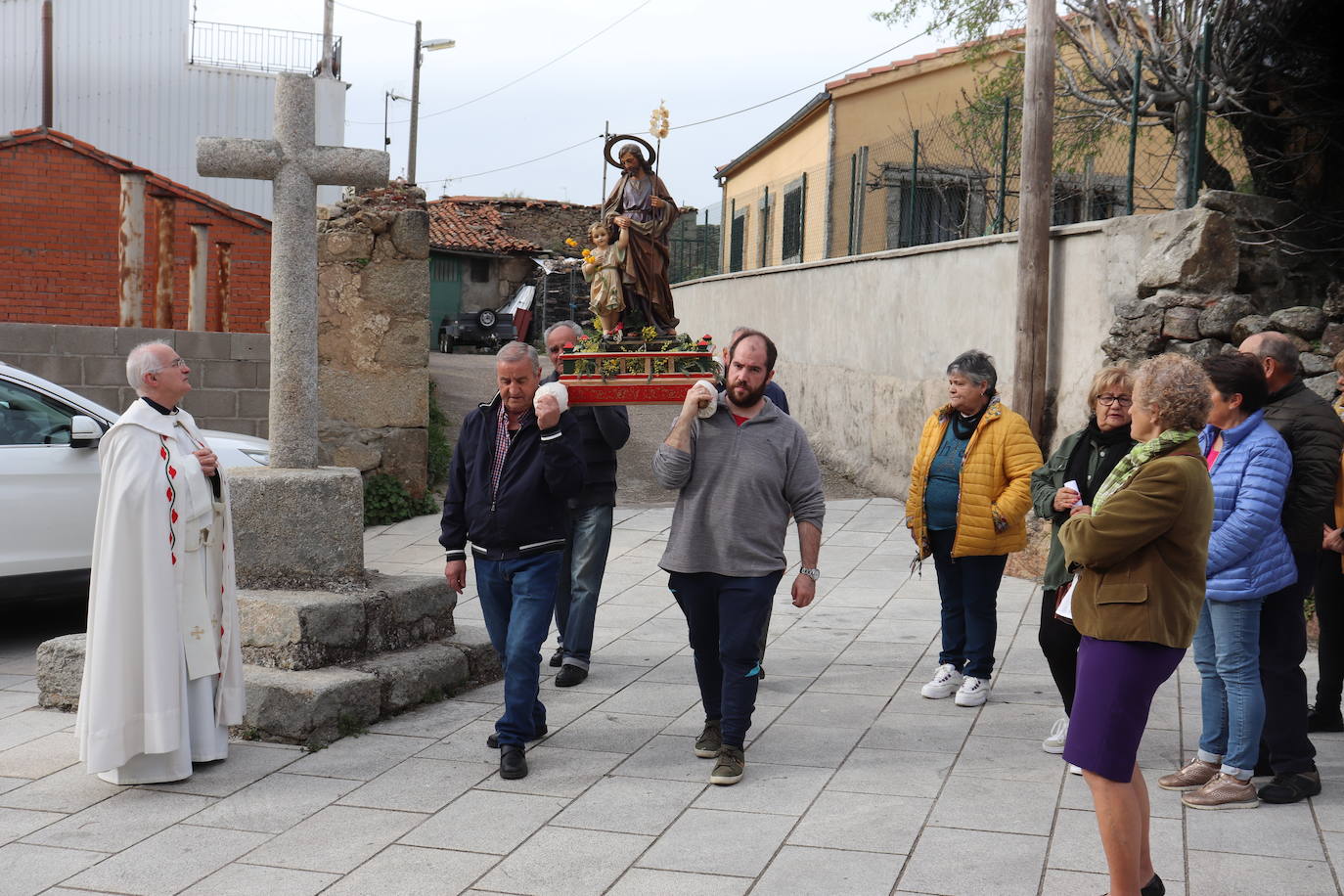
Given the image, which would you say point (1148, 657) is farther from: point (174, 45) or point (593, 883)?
point (174, 45)

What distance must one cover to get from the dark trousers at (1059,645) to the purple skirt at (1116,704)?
134 cm

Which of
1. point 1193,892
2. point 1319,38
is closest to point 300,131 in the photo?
point 1193,892

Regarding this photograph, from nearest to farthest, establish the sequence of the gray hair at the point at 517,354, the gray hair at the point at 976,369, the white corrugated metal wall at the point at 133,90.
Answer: the gray hair at the point at 517,354 → the gray hair at the point at 976,369 → the white corrugated metal wall at the point at 133,90

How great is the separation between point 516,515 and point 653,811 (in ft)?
4.28

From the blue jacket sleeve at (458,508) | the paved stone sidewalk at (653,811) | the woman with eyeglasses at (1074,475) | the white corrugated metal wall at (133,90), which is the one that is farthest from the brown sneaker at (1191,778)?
the white corrugated metal wall at (133,90)

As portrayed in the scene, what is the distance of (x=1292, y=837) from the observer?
4.44 m

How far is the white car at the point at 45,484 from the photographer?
7.31 m

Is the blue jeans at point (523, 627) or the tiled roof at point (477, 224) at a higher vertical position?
the tiled roof at point (477, 224)

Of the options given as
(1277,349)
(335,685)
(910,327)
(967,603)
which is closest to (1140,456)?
(1277,349)

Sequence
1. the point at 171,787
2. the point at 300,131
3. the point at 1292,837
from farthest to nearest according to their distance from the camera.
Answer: the point at 300,131
the point at 171,787
the point at 1292,837

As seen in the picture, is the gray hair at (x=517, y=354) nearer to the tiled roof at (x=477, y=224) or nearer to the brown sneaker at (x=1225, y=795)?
the brown sneaker at (x=1225, y=795)

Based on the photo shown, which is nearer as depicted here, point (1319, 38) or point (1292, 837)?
point (1292, 837)

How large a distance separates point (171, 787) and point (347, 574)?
1390mm

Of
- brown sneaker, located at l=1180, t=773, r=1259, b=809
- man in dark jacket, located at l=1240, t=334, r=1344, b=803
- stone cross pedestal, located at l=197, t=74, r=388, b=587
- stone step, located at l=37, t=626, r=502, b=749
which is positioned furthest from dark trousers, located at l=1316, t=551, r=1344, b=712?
stone cross pedestal, located at l=197, t=74, r=388, b=587
